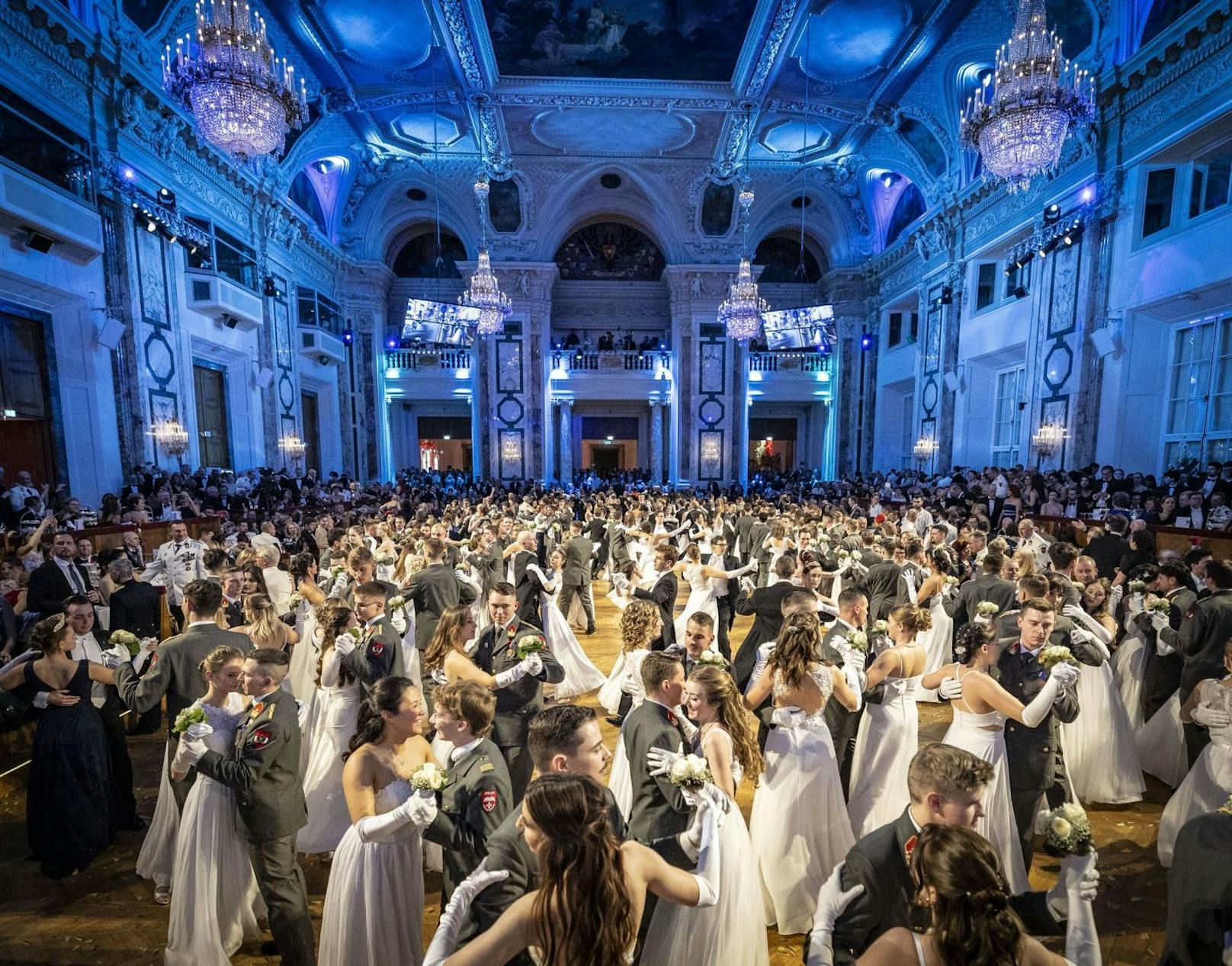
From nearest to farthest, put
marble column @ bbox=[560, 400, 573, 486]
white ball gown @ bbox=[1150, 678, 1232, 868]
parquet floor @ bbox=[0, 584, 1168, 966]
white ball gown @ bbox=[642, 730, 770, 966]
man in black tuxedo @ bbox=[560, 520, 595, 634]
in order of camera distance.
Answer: white ball gown @ bbox=[642, 730, 770, 966] → parquet floor @ bbox=[0, 584, 1168, 966] → white ball gown @ bbox=[1150, 678, 1232, 868] → man in black tuxedo @ bbox=[560, 520, 595, 634] → marble column @ bbox=[560, 400, 573, 486]

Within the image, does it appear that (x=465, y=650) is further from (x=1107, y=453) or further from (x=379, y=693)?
(x=1107, y=453)

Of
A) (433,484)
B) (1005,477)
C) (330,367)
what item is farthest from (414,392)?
(1005,477)

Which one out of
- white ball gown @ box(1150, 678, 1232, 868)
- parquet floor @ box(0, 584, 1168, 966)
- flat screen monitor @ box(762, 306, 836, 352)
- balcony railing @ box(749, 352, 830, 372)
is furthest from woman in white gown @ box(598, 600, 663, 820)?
balcony railing @ box(749, 352, 830, 372)

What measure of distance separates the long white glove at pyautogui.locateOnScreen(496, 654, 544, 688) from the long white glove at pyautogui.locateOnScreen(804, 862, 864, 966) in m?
1.82

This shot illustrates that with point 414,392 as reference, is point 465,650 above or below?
A: below

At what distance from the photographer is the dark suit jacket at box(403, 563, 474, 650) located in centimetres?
533

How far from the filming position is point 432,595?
532cm

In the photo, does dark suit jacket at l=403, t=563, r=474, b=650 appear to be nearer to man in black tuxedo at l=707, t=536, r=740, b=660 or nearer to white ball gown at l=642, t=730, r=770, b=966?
man in black tuxedo at l=707, t=536, r=740, b=660

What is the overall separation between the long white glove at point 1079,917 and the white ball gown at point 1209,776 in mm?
2177

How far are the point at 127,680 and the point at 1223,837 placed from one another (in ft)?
15.3

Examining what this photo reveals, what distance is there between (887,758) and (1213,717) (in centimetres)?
155

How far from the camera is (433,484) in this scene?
20.6 meters

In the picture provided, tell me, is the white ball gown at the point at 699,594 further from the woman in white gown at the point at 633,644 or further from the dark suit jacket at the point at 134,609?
the dark suit jacket at the point at 134,609

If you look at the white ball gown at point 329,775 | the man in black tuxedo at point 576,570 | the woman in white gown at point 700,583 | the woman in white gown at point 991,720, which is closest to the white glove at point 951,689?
the woman in white gown at point 991,720
